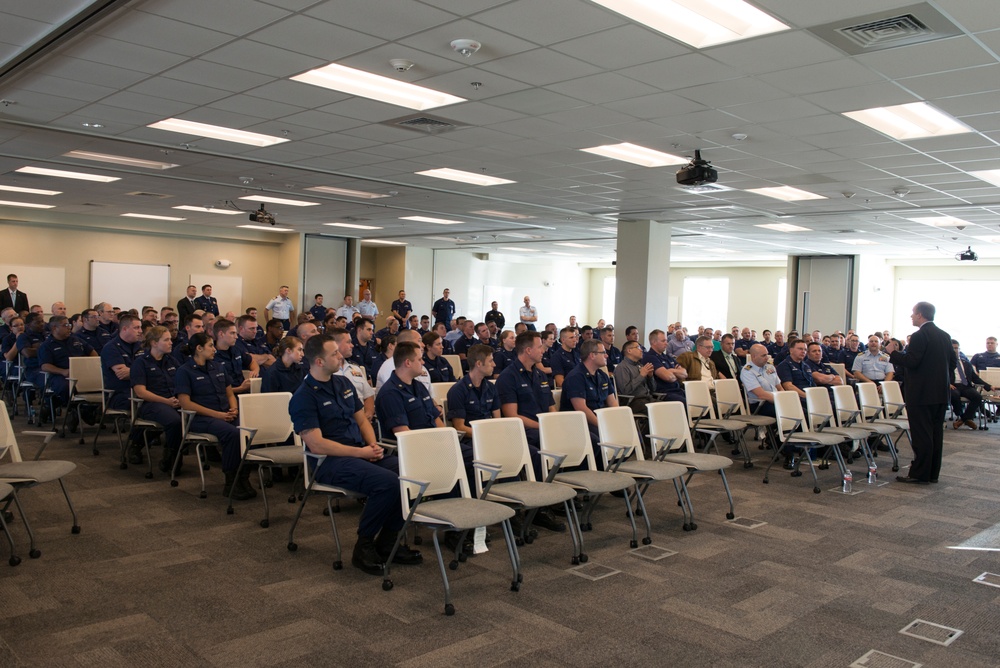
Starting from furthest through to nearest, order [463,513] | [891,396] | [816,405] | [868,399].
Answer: [891,396]
[868,399]
[816,405]
[463,513]

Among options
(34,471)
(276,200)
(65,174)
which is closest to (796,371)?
(34,471)

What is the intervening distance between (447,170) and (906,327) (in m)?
18.0

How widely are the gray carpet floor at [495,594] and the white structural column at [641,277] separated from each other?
802 centimetres

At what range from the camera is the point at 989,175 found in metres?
8.87

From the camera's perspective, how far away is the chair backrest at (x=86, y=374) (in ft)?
24.8

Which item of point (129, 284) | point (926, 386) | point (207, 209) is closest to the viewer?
point (926, 386)

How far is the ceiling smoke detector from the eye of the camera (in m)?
4.95

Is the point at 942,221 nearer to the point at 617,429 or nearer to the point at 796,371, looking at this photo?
the point at 796,371

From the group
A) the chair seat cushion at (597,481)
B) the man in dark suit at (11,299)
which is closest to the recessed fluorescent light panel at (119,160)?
the man in dark suit at (11,299)

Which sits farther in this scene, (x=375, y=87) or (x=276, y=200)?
(x=276, y=200)

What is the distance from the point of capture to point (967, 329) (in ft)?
70.2

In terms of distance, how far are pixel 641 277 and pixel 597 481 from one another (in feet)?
31.4

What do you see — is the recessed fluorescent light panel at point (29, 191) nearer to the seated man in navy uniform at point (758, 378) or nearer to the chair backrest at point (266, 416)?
the chair backrest at point (266, 416)

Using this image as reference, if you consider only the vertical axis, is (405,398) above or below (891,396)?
above
